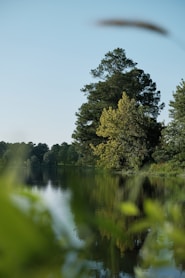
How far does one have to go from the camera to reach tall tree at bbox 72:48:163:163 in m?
31.9

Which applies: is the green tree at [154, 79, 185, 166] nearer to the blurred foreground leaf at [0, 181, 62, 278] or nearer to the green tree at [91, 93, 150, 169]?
the green tree at [91, 93, 150, 169]

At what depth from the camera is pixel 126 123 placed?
26.3m

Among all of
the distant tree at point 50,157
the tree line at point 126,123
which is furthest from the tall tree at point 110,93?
the distant tree at point 50,157

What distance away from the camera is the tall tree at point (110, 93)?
31883mm

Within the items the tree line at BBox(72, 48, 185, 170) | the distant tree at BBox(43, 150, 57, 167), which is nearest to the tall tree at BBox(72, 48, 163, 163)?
the tree line at BBox(72, 48, 185, 170)

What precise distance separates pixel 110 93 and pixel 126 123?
6216 mm

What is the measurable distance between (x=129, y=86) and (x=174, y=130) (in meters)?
8.92

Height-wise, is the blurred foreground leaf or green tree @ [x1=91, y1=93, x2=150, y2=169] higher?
green tree @ [x1=91, y1=93, x2=150, y2=169]

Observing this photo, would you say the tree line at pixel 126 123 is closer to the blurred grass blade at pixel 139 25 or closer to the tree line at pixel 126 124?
the tree line at pixel 126 124

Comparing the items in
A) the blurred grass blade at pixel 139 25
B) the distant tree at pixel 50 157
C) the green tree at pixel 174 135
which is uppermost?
the green tree at pixel 174 135

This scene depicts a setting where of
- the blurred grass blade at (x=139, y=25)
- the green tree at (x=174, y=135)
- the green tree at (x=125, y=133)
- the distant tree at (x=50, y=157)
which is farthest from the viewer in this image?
the green tree at (x=125, y=133)

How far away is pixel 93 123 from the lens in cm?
3241

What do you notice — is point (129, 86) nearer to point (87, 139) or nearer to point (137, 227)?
point (87, 139)

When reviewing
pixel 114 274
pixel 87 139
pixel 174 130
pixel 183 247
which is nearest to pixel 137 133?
pixel 174 130
